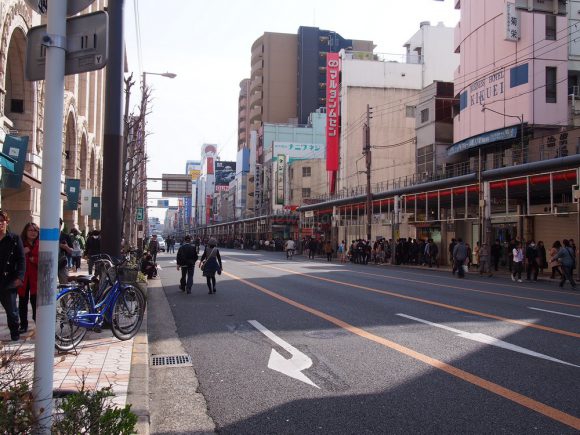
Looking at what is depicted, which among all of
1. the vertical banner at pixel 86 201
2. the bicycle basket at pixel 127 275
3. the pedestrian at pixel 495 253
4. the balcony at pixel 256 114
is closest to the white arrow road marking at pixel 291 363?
the bicycle basket at pixel 127 275

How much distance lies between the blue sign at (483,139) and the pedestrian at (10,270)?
97.3 feet

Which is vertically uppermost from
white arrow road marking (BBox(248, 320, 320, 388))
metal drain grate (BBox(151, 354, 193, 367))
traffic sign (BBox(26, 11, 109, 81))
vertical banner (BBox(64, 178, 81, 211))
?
vertical banner (BBox(64, 178, 81, 211))

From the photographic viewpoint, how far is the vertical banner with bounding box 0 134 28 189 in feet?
38.1

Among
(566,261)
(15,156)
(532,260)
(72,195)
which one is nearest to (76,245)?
(72,195)

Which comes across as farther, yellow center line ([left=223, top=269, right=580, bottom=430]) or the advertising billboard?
the advertising billboard

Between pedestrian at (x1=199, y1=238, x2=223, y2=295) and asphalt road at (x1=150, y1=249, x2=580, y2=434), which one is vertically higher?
pedestrian at (x1=199, y1=238, x2=223, y2=295)

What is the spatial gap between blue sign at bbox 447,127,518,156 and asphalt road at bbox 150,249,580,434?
812 inches

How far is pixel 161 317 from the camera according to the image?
10.7 meters

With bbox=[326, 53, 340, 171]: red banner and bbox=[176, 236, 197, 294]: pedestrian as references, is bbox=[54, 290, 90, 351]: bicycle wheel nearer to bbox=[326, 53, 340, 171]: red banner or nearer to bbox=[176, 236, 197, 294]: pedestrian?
bbox=[176, 236, 197, 294]: pedestrian

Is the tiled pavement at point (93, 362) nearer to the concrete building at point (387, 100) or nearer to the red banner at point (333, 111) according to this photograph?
the concrete building at point (387, 100)

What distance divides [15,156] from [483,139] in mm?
28964

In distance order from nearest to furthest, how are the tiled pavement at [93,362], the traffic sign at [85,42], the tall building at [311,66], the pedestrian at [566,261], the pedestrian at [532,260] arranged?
the traffic sign at [85,42], the tiled pavement at [93,362], the pedestrian at [566,261], the pedestrian at [532,260], the tall building at [311,66]

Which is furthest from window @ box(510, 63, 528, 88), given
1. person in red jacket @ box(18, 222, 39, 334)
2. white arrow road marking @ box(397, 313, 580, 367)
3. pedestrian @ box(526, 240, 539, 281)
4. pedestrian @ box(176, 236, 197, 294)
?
person in red jacket @ box(18, 222, 39, 334)

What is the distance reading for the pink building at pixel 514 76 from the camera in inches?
1211
